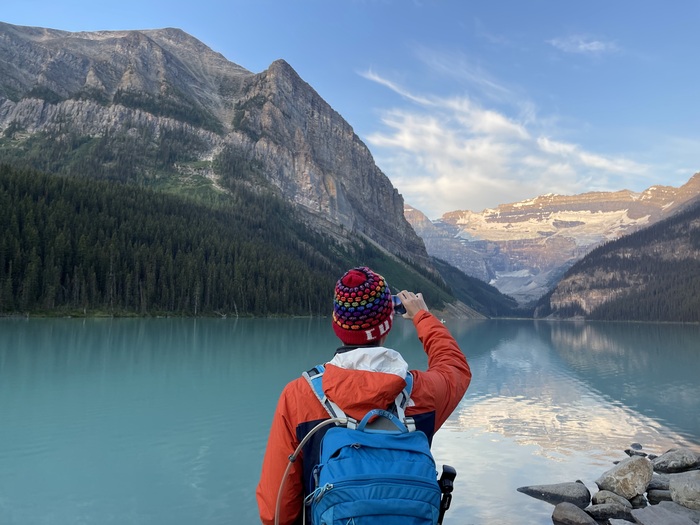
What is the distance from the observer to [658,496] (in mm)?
15523

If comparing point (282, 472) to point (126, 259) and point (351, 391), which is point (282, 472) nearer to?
point (351, 391)

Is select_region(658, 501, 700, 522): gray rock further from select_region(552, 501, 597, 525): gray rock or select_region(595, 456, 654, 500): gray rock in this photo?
select_region(552, 501, 597, 525): gray rock

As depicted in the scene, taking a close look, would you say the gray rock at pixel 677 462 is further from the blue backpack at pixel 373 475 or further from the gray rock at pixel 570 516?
the blue backpack at pixel 373 475

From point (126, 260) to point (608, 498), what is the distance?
105608mm

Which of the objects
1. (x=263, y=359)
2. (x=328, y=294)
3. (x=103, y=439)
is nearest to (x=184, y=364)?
(x=263, y=359)

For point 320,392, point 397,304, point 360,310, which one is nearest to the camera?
point 320,392

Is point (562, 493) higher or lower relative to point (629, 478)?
lower

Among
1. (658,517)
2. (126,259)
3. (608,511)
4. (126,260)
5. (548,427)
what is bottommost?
(548,427)


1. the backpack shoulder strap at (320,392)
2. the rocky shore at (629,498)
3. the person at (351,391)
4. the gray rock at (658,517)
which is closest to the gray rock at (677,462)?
the rocky shore at (629,498)

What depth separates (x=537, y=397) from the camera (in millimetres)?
35375

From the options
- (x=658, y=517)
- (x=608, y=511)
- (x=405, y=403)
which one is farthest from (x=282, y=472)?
(x=608, y=511)

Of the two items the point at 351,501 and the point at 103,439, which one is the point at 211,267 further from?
the point at 351,501

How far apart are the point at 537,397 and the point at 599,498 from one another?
21.0 metres

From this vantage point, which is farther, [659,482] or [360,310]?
[659,482]
